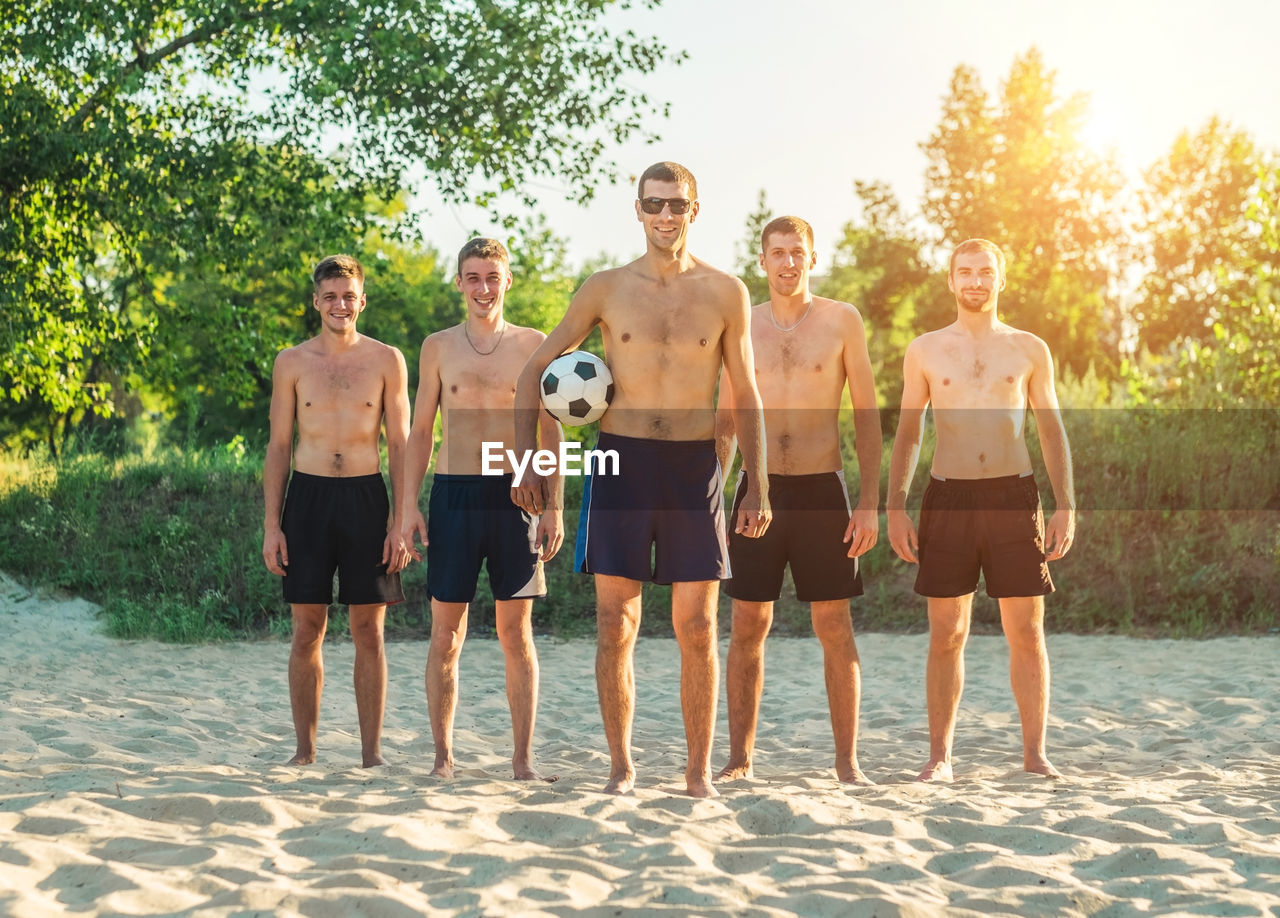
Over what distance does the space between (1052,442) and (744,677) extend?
1795 millimetres

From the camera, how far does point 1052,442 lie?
5.86 metres

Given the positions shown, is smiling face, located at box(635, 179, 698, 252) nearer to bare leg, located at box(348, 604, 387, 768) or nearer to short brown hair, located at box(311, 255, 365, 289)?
short brown hair, located at box(311, 255, 365, 289)

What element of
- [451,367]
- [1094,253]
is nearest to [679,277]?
[451,367]

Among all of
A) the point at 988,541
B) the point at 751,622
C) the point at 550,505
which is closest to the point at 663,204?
the point at 550,505

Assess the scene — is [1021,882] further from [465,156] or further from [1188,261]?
[1188,261]

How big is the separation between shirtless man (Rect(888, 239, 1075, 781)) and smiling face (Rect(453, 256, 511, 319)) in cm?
195

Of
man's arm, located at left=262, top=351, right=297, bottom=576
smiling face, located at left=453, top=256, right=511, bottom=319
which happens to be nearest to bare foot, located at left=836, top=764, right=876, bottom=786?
smiling face, located at left=453, top=256, right=511, bottom=319

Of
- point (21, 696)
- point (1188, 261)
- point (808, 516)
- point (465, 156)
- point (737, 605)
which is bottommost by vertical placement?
point (21, 696)

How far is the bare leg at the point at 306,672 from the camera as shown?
6000 mm

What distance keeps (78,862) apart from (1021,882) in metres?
2.95

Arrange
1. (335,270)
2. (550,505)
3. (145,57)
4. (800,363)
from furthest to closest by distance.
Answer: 1. (145,57)
2. (335,270)
3. (800,363)
4. (550,505)

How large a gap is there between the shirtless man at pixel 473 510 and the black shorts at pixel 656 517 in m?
0.80

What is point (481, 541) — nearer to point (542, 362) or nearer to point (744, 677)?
point (542, 362)

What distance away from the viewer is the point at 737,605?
5.79 meters
